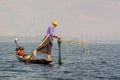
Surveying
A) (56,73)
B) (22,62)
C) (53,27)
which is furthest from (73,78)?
(22,62)

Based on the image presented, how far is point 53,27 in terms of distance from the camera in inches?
1713

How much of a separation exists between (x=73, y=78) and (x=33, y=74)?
4.61 m

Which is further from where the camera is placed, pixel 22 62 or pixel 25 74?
pixel 22 62

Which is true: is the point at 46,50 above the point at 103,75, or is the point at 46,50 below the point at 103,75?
above

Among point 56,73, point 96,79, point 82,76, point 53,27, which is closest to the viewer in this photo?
point 96,79

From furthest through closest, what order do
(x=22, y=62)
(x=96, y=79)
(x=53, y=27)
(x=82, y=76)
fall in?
1. (x=22, y=62)
2. (x=53, y=27)
3. (x=82, y=76)
4. (x=96, y=79)

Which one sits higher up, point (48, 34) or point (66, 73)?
point (48, 34)

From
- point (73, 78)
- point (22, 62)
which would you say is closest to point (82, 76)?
point (73, 78)

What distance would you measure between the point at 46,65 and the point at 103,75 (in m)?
11.0

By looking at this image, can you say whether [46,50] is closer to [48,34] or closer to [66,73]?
[48,34]

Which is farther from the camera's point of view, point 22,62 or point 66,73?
point 22,62

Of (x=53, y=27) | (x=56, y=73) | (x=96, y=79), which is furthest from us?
(x=53, y=27)

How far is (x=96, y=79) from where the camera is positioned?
31766mm

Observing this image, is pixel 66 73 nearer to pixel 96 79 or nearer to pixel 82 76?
pixel 82 76
